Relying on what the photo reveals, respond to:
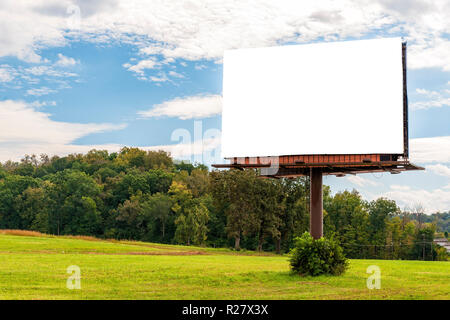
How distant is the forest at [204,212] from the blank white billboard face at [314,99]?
3475 cm

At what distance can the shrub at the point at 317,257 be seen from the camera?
1542 centimetres

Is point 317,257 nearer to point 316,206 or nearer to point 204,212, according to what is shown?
point 316,206

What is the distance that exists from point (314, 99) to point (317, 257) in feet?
17.0


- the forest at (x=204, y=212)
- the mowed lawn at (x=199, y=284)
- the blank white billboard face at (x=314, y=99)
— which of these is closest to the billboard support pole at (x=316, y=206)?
the mowed lawn at (x=199, y=284)

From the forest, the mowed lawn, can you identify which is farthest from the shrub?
the forest

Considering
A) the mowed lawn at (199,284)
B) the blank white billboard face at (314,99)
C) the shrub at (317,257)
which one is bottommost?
the mowed lawn at (199,284)

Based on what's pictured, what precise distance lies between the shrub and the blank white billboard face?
10.5 feet

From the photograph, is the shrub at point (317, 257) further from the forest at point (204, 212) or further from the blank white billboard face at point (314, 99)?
the forest at point (204, 212)

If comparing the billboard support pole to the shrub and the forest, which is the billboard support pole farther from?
the forest

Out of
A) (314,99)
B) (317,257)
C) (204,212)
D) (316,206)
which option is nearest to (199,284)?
(317,257)

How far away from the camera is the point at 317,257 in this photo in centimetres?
1550

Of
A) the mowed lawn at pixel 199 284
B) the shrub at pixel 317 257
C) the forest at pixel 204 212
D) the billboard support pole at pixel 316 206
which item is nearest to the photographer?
the mowed lawn at pixel 199 284

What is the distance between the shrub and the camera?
1542 cm
